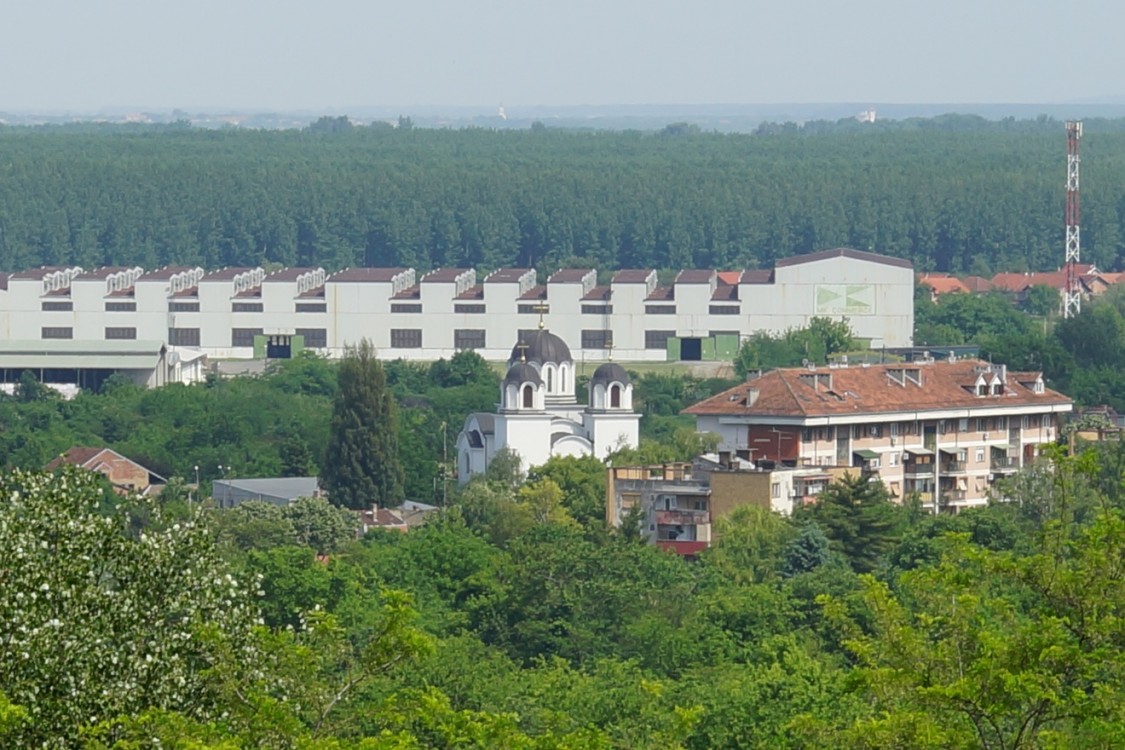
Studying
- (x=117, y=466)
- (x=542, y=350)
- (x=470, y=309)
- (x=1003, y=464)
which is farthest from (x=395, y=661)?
(x=470, y=309)

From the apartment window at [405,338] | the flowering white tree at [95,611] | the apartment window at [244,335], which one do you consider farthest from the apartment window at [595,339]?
the flowering white tree at [95,611]

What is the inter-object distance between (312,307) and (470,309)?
418 cm

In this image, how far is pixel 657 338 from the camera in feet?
277

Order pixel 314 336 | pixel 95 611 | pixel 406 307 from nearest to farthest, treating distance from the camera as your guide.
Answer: pixel 95 611, pixel 406 307, pixel 314 336

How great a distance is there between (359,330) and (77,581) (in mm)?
65581

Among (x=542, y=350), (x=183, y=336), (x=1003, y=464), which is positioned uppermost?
(x=542, y=350)

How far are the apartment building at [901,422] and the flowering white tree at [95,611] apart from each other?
28139mm

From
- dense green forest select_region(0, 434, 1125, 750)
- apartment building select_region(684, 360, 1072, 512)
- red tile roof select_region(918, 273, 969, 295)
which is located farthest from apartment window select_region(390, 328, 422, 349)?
dense green forest select_region(0, 434, 1125, 750)

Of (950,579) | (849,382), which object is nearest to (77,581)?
(950,579)

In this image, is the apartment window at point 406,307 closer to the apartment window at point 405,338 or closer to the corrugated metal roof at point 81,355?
the apartment window at point 405,338

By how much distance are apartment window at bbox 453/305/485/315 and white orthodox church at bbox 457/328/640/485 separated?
2843 cm

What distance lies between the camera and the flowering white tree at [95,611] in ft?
58.4

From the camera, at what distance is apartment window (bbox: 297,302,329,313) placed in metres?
84.6

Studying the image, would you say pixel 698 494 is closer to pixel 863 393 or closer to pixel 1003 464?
pixel 863 393
